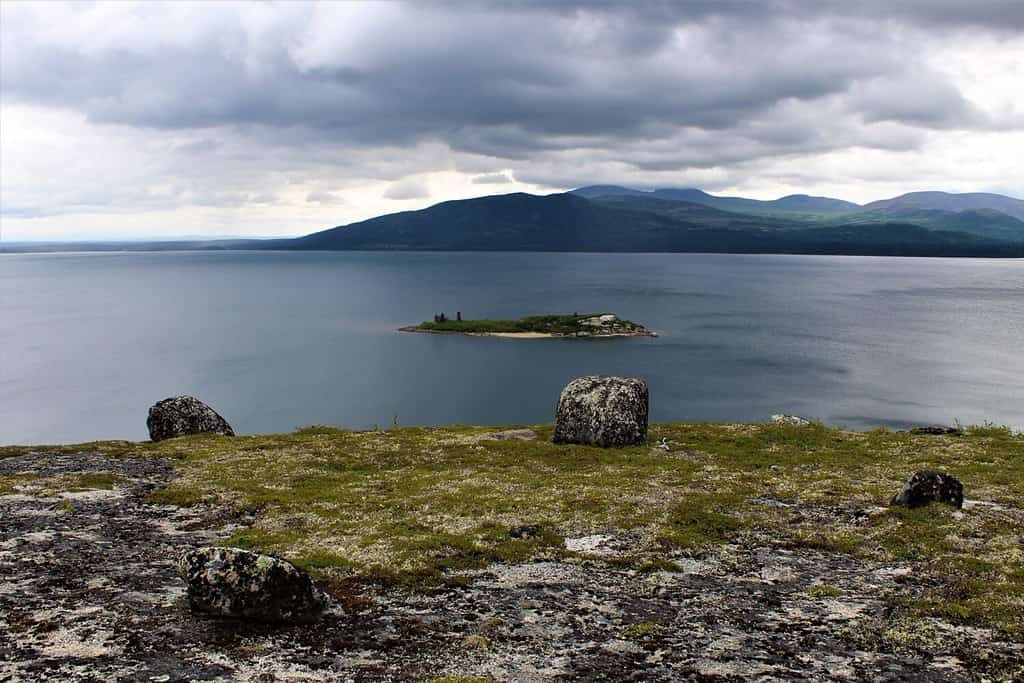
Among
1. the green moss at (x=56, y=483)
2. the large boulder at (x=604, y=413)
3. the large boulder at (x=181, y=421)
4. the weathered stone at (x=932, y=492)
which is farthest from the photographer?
the large boulder at (x=181, y=421)

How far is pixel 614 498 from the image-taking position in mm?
29375

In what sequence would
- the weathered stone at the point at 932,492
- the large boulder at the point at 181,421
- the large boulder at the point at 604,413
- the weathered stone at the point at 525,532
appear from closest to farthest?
the weathered stone at the point at 525,532, the weathered stone at the point at 932,492, the large boulder at the point at 604,413, the large boulder at the point at 181,421

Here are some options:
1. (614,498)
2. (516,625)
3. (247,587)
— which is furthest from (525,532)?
(247,587)

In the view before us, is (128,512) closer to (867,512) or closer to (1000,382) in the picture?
(867,512)

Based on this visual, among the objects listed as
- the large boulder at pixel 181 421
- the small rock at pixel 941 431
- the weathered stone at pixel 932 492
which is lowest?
the small rock at pixel 941 431

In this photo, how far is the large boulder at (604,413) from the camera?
142 feet

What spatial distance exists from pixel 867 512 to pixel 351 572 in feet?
65.8

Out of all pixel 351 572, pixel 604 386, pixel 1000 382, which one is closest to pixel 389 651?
pixel 351 572

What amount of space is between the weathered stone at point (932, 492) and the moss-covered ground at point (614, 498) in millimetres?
634

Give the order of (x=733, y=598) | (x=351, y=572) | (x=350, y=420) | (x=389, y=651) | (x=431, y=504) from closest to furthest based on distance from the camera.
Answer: (x=389, y=651) < (x=733, y=598) < (x=351, y=572) < (x=431, y=504) < (x=350, y=420)

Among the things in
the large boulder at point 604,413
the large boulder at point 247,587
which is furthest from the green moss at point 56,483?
the large boulder at point 604,413

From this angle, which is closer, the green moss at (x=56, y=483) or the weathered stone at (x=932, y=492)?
the weathered stone at (x=932, y=492)

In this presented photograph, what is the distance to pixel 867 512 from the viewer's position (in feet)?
88.1

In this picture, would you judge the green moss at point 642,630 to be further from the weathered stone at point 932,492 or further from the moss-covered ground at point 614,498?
the weathered stone at point 932,492
